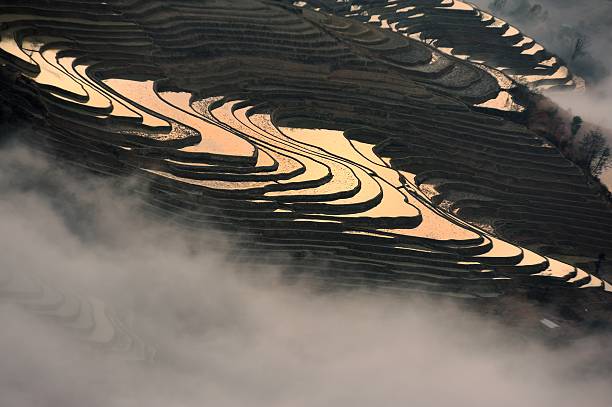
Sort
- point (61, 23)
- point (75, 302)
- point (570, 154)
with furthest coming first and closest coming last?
1. point (570, 154)
2. point (61, 23)
3. point (75, 302)

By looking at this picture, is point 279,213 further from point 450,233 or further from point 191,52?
point 191,52

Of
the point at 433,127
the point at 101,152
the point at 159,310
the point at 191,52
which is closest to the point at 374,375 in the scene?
the point at 159,310

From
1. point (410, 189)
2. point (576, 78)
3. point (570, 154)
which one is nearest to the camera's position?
point (410, 189)

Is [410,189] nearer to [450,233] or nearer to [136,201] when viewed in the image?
[450,233]

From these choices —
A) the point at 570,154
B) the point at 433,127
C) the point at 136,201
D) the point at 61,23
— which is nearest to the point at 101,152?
the point at 136,201

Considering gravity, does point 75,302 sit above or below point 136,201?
below

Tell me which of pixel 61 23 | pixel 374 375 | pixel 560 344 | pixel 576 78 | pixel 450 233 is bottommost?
pixel 374 375

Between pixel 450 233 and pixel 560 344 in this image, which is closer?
pixel 560 344
